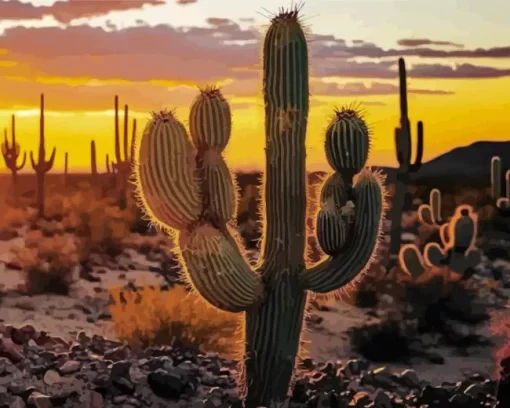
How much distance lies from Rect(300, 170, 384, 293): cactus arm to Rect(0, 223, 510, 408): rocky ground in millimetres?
239

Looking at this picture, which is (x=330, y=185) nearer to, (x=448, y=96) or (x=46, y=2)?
(x=448, y=96)

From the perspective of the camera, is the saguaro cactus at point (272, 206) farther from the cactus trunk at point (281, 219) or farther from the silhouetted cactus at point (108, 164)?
the silhouetted cactus at point (108, 164)

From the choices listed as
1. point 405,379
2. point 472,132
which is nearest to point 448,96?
point 472,132

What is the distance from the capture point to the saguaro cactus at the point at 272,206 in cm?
255

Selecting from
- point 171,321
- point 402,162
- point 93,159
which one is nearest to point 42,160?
point 93,159

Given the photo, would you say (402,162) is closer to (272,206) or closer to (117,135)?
(272,206)

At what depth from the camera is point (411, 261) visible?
9.95 ft

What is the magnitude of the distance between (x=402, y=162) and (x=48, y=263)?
1.20 m

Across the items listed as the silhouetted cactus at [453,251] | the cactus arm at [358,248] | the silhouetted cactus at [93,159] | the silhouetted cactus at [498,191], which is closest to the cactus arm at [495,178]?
the silhouetted cactus at [498,191]

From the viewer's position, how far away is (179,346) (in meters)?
3.06

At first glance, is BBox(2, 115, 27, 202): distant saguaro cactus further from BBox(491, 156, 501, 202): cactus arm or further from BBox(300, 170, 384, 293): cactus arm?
BBox(491, 156, 501, 202): cactus arm

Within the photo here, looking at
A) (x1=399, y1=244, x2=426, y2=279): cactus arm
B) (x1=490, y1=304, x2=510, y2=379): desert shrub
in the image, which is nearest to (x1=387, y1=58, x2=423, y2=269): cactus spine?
→ (x1=399, y1=244, x2=426, y2=279): cactus arm

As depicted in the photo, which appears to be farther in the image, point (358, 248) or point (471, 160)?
point (471, 160)

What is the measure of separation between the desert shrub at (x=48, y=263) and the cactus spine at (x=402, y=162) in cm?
105
